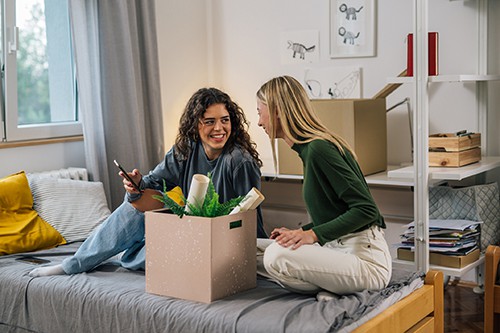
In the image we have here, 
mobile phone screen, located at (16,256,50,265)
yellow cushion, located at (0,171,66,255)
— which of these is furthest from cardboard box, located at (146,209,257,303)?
yellow cushion, located at (0,171,66,255)

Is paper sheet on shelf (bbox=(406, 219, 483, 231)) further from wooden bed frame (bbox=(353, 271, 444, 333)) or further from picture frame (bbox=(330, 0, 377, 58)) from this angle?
picture frame (bbox=(330, 0, 377, 58))

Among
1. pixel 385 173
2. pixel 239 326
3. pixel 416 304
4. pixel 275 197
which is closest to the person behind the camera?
pixel 239 326

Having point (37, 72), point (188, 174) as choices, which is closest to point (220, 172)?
point (188, 174)

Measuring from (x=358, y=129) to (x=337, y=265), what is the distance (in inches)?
51.3

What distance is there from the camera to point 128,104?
3.90 meters

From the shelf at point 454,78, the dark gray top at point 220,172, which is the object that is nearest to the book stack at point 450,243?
the shelf at point 454,78

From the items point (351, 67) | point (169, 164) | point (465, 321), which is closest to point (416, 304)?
point (465, 321)

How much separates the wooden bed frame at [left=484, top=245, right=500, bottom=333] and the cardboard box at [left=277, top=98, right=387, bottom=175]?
0.80 m

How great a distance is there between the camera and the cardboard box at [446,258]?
124 inches

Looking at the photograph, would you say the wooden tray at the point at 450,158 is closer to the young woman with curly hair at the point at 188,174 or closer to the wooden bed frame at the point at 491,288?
the wooden bed frame at the point at 491,288

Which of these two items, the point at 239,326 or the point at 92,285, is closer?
the point at 239,326

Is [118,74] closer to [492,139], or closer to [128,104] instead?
[128,104]

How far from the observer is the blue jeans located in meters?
2.74

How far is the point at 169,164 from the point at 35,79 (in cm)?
108
